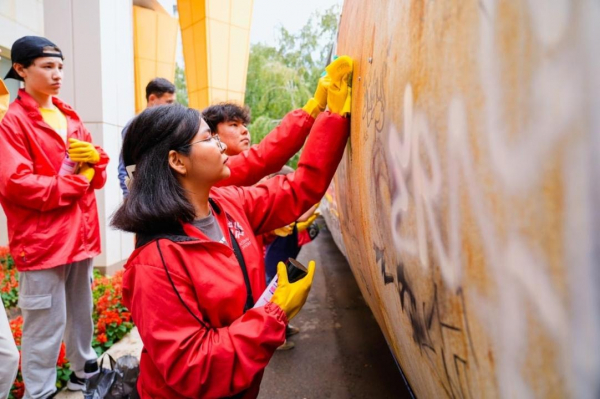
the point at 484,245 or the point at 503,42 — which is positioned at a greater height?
the point at 503,42

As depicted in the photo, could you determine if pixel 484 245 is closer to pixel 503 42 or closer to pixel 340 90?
pixel 503 42

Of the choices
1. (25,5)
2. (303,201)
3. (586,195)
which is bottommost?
(303,201)

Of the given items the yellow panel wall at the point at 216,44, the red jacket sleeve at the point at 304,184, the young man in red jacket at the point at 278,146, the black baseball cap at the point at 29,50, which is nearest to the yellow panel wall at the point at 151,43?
the yellow panel wall at the point at 216,44

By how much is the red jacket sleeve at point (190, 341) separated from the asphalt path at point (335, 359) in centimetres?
183

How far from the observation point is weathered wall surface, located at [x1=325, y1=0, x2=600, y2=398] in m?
0.53

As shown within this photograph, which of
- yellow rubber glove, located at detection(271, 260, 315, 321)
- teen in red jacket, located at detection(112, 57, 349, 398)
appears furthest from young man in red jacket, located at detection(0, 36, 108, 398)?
yellow rubber glove, located at detection(271, 260, 315, 321)

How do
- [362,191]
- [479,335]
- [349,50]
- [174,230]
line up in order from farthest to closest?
1. [349,50]
2. [362,191]
3. [174,230]
4. [479,335]

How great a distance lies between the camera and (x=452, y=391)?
37.7 inches

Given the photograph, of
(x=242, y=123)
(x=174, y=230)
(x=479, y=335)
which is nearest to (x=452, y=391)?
(x=479, y=335)

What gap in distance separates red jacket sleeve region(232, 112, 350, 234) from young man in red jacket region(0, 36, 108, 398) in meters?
1.33

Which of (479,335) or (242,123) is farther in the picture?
(242,123)

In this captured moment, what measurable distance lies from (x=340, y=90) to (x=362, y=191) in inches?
18.7

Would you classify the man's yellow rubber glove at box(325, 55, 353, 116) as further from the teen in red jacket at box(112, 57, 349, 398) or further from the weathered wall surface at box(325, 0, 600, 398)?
the weathered wall surface at box(325, 0, 600, 398)

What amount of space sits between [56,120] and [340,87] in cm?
201
